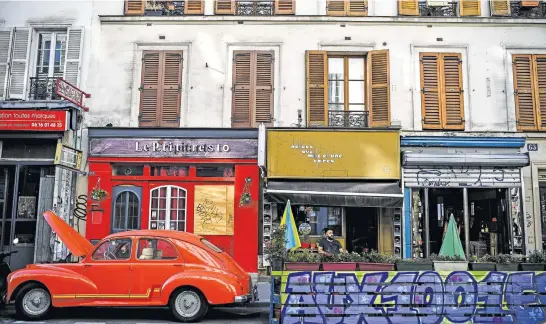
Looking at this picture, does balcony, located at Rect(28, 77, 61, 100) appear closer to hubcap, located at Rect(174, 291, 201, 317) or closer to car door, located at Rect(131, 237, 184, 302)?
car door, located at Rect(131, 237, 184, 302)

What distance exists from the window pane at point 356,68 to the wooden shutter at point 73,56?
769cm

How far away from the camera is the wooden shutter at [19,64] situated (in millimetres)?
14564

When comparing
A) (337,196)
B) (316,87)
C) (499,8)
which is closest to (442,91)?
(499,8)

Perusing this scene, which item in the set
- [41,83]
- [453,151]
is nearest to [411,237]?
[453,151]

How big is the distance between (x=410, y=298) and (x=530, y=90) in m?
9.06

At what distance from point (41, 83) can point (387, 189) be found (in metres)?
10.0

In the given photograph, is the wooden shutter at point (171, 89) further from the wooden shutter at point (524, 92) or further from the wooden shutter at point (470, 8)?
the wooden shutter at point (524, 92)

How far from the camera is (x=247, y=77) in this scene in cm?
1455

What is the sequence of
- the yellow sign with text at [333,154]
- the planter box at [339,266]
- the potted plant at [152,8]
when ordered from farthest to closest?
the potted plant at [152,8], the yellow sign with text at [333,154], the planter box at [339,266]

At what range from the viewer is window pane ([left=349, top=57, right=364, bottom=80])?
578 inches

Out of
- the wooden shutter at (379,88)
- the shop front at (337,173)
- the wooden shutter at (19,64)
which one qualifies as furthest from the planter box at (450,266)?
the wooden shutter at (19,64)

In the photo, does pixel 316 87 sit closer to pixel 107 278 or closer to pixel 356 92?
pixel 356 92

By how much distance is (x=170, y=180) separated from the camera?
46.5 ft

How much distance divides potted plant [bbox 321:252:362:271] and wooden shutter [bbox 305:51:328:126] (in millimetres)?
6186
